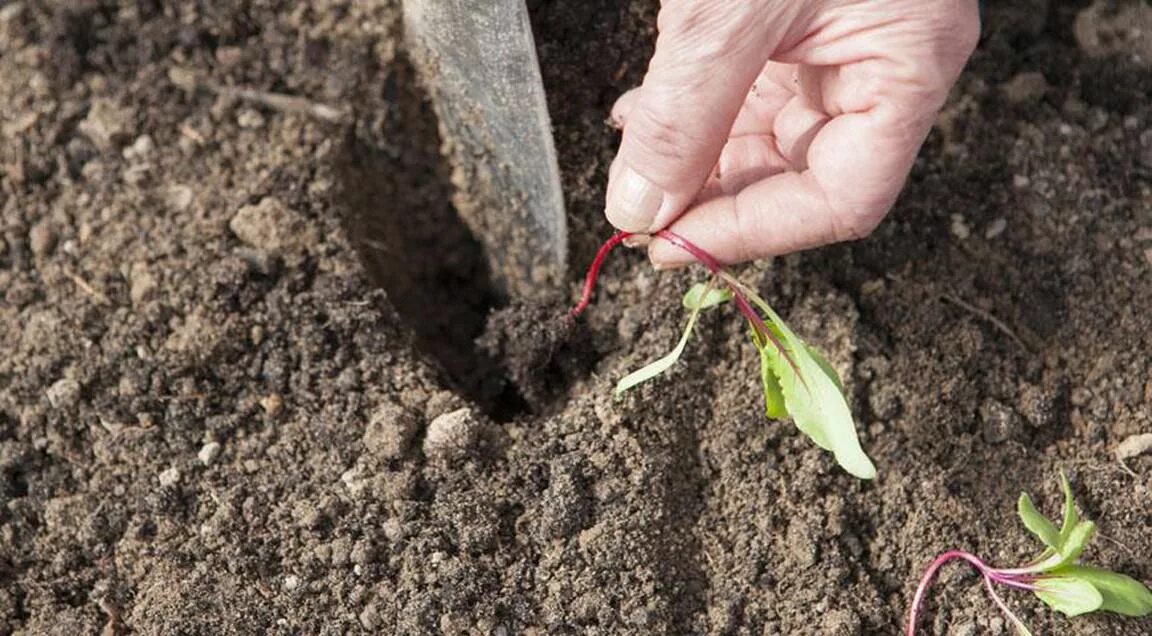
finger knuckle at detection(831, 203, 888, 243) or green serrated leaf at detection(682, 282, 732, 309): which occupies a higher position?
finger knuckle at detection(831, 203, 888, 243)

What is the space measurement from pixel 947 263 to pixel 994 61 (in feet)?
1.62

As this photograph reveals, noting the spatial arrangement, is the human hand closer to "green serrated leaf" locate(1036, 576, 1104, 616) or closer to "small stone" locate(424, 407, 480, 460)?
"small stone" locate(424, 407, 480, 460)

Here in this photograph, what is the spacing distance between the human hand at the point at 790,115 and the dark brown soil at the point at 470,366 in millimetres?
279

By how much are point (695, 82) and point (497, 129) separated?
57 cm

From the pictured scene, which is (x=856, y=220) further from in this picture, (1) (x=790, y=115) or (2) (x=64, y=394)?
(2) (x=64, y=394)

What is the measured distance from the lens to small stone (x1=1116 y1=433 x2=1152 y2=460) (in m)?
1.99

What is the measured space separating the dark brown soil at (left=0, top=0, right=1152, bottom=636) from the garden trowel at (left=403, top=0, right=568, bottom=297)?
2.9 inches

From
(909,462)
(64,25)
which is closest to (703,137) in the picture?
(909,462)

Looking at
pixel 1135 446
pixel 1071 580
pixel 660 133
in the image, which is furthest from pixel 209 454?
pixel 1135 446

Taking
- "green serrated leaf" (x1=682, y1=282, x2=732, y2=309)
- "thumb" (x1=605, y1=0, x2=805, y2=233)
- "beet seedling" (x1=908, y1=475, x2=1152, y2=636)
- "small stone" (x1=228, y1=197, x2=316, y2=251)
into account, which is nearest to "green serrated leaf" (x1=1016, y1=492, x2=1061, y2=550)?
"beet seedling" (x1=908, y1=475, x2=1152, y2=636)

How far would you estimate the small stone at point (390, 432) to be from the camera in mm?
1985

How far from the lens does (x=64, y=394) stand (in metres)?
2.09

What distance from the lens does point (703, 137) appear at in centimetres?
171

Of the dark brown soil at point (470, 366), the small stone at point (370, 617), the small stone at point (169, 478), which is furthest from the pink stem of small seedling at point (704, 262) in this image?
the small stone at point (169, 478)
